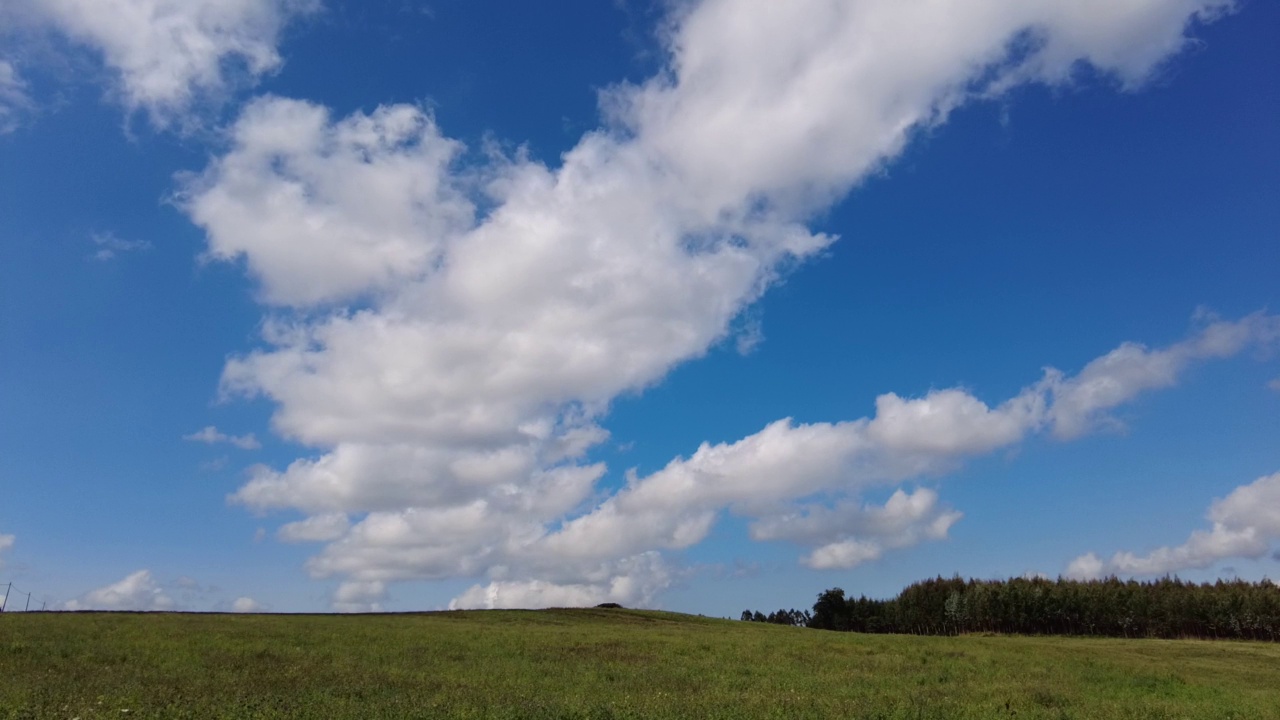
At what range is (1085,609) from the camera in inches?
4914

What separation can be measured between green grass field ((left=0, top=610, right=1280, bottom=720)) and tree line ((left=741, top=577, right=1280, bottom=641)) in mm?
63328

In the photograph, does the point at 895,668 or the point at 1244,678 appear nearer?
the point at 895,668

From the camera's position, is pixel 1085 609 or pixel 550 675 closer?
pixel 550 675

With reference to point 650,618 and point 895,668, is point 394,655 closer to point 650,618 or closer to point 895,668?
point 895,668

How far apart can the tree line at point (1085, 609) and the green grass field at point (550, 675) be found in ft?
208

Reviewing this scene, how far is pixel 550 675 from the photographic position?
111 ft

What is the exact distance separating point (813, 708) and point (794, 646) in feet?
80.2

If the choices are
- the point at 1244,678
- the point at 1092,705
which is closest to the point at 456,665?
the point at 1092,705

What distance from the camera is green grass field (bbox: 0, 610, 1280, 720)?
2370 centimetres

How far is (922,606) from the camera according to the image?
146m

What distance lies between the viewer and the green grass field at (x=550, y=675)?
23703 millimetres

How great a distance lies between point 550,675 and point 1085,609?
11842 centimetres

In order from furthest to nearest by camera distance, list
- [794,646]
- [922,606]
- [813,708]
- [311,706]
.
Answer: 1. [922,606]
2. [794,646]
3. [813,708]
4. [311,706]

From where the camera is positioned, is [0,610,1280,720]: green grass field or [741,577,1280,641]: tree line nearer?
[0,610,1280,720]: green grass field
